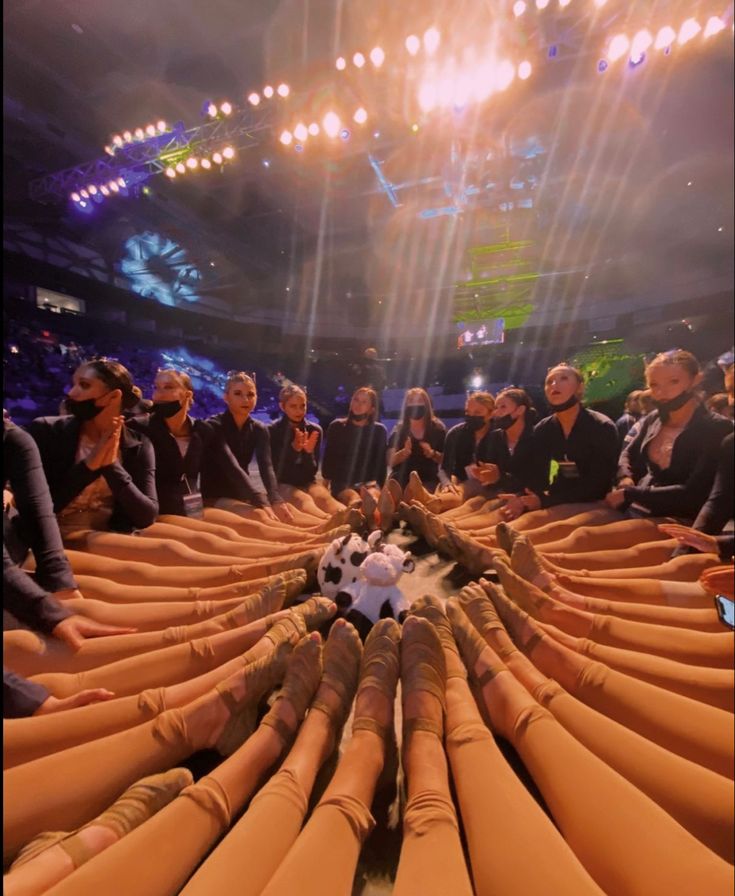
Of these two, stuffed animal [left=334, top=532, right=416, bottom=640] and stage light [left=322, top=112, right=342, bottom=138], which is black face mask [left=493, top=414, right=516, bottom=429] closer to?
stuffed animal [left=334, top=532, right=416, bottom=640]

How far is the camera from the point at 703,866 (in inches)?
12.9

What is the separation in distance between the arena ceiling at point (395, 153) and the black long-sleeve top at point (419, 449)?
0.29m

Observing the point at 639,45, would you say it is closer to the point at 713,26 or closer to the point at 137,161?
the point at 713,26

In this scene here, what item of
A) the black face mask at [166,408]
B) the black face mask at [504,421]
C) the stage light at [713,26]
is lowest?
the black face mask at [166,408]

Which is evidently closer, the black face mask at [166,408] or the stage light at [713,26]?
the stage light at [713,26]

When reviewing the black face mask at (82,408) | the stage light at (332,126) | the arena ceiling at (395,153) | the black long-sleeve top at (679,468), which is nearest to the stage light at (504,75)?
the arena ceiling at (395,153)

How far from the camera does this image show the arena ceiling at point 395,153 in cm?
57

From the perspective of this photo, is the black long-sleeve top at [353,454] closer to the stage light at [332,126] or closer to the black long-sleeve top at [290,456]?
the black long-sleeve top at [290,456]

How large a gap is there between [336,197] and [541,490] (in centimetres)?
75

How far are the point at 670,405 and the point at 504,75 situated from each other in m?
0.86

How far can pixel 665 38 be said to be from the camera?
2.16ft

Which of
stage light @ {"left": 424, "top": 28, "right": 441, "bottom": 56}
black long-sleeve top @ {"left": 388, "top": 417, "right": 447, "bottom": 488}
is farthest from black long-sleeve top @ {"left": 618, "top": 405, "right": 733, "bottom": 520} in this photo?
stage light @ {"left": 424, "top": 28, "right": 441, "bottom": 56}

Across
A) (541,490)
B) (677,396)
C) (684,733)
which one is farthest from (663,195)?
(684,733)

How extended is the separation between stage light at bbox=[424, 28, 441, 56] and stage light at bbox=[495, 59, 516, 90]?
0.20 m
